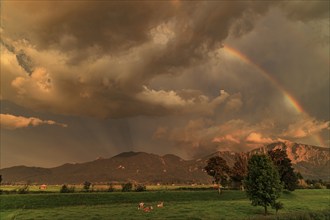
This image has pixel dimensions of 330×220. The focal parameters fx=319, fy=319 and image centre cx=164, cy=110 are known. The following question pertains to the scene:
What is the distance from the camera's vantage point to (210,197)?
4466 inches

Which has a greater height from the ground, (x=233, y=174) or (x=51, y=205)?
(x=233, y=174)

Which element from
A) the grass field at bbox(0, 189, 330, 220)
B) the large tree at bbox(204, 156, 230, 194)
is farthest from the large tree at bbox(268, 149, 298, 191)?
the large tree at bbox(204, 156, 230, 194)

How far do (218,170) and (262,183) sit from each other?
Result: 215ft

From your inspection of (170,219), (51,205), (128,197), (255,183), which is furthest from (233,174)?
(170,219)

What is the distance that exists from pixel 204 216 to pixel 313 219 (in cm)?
2045

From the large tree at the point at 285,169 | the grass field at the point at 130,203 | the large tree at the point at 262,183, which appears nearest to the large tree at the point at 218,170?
the grass field at the point at 130,203

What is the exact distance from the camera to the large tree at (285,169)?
133 metres

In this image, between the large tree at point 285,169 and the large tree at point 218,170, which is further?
the large tree at point 218,170

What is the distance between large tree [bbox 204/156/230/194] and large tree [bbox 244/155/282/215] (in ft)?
200

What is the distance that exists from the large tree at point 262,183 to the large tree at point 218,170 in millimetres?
60894

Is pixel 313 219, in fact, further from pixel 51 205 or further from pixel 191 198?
pixel 51 205

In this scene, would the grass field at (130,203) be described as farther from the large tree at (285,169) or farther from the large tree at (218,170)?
the large tree at (218,170)

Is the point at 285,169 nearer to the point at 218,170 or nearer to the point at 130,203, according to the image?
the point at 218,170

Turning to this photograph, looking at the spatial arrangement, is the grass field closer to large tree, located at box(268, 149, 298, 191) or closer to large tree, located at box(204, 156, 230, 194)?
large tree, located at box(268, 149, 298, 191)
